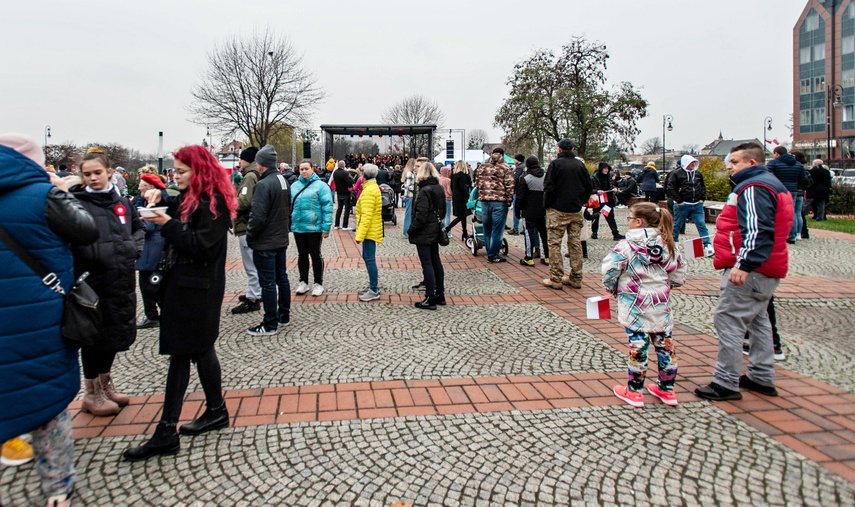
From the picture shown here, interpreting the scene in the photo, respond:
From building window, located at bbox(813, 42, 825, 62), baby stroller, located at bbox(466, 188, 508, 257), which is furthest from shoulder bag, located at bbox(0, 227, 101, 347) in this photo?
building window, located at bbox(813, 42, 825, 62)

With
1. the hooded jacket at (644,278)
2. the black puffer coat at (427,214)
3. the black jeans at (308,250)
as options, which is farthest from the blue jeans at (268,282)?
the hooded jacket at (644,278)

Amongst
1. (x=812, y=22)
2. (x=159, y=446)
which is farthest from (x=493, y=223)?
(x=812, y=22)

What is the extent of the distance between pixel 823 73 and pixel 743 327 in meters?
80.8

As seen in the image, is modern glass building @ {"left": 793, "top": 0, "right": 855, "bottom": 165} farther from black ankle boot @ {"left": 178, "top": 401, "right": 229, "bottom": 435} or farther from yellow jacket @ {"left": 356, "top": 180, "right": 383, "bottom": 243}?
black ankle boot @ {"left": 178, "top": 401, "right": 229, "bottom": 435}

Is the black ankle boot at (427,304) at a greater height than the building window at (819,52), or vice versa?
the building window at (819,52)

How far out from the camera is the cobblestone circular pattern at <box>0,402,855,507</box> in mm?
2811

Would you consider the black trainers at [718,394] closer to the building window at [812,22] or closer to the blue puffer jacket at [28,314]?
the blue puffer jacket at [28,314]

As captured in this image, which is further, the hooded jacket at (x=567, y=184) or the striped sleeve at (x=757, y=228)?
the hooded jacket at (x=567, y=184)

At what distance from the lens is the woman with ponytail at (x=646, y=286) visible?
12.3 feet

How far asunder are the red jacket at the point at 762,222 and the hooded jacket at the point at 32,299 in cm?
393

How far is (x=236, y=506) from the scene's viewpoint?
2756mm

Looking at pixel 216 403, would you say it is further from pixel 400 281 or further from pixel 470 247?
pixel 470 247

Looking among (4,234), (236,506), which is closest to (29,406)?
(4,234)

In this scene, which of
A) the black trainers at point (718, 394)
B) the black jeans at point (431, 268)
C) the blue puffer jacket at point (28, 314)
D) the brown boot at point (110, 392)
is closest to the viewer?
the blue puffer jacket at point (28, 314)
